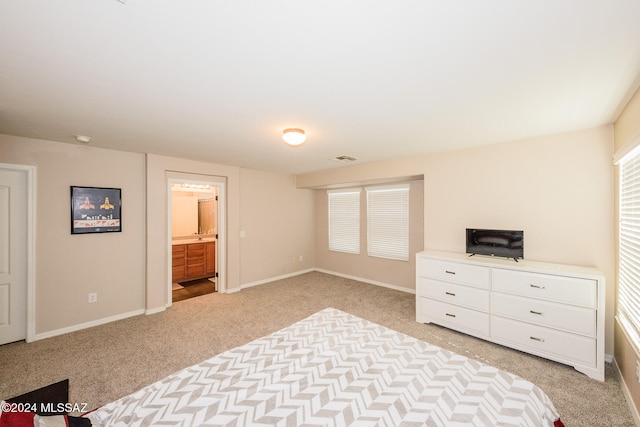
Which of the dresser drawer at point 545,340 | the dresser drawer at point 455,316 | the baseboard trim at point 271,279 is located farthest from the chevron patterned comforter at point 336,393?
the baseboard trim at point 271,279

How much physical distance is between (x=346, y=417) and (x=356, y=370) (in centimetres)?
39

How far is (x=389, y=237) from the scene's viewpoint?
17.1 ft

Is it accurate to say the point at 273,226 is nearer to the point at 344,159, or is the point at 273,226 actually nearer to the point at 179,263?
the point at 179,263

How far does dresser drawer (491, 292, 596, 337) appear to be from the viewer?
2414 millimetres

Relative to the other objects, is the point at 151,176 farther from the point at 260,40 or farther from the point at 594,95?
the point at 594,95

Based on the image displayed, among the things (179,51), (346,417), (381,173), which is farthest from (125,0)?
(381,173)

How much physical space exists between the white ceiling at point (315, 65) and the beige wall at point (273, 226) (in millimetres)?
2630

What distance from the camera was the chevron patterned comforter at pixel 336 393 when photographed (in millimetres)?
1278

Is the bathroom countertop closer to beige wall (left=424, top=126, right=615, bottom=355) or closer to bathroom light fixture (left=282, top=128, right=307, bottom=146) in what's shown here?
bathroom light fixture (left=282, top=128, right=307, bottom=146)

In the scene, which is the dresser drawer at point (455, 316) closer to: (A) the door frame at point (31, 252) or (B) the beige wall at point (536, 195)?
(B) the beige wall at point (536, 195)

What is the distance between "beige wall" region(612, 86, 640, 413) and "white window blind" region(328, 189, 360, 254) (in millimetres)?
3858

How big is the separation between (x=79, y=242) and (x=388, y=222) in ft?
16.3

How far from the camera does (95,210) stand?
11.6 ft

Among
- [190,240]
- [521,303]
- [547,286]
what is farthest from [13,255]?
[547,286]
